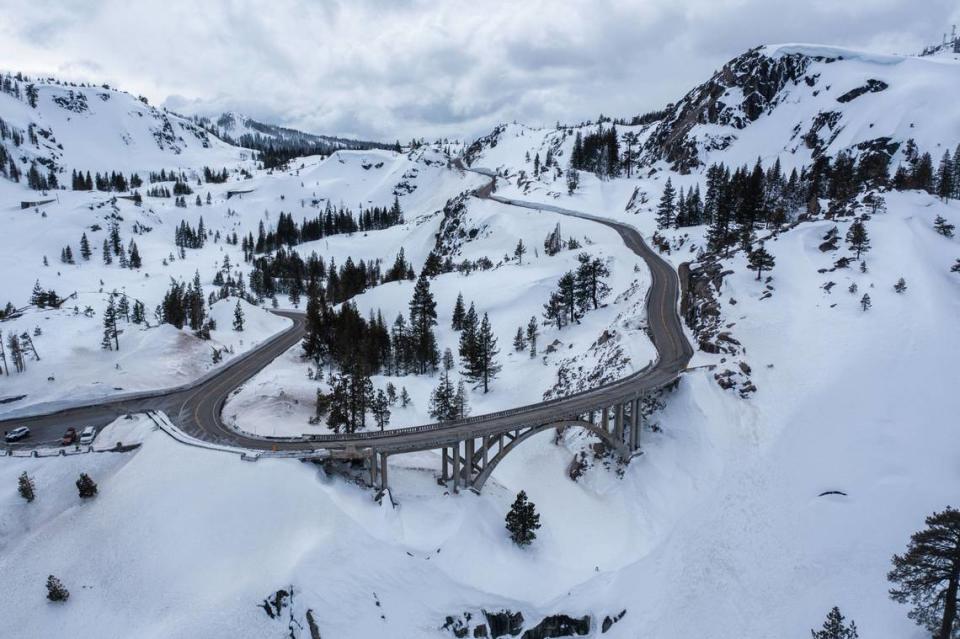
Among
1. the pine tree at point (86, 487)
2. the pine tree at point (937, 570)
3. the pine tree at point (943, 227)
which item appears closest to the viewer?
the pine tree at point (937, 570)

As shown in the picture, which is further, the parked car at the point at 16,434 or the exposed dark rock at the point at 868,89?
the exposed dark rock at the point at 868,89

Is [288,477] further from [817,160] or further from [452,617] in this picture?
[817,160]

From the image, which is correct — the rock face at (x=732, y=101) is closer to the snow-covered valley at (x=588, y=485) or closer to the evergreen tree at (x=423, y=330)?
the snow-covered valley at (x=588, y=485)

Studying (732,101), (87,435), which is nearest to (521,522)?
(87,435)

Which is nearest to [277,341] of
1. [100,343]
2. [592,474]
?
[100,343]

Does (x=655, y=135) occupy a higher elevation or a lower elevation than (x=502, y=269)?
higher

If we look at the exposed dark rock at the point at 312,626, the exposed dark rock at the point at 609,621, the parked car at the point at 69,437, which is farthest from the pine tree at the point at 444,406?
the parked car at the point at 69,437
